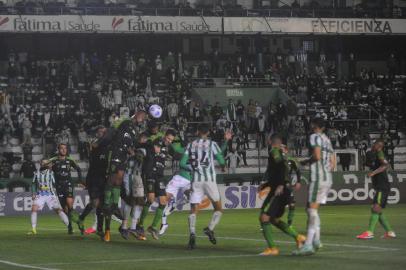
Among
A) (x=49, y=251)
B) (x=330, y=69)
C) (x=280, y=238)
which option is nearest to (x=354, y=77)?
(x=330, y=69)

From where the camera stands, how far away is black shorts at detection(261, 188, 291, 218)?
17.5 metres

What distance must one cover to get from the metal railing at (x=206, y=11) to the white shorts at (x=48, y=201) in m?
26.4

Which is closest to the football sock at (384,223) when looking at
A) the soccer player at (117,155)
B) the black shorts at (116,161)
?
the soccer player at (117,155)

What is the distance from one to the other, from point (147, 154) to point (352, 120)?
99.0 feet

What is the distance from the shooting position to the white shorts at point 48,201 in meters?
25.3

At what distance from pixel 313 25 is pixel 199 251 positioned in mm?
38955

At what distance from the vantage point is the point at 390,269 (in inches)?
593

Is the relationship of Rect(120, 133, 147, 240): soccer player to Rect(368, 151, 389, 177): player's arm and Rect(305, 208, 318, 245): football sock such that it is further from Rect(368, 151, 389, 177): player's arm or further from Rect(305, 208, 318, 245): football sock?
Rect(305, 208, 318, 245): football sock

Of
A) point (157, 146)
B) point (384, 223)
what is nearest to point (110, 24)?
point (157, 146)

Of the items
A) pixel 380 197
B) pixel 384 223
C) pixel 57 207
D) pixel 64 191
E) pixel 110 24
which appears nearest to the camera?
pixel 384 223

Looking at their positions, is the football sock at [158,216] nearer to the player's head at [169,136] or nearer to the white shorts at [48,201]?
the player's head at [169,136]

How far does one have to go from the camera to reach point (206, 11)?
55.1 metres

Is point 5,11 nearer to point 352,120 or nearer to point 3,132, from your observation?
point 3,132

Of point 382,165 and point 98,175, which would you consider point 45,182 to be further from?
point 382,165
